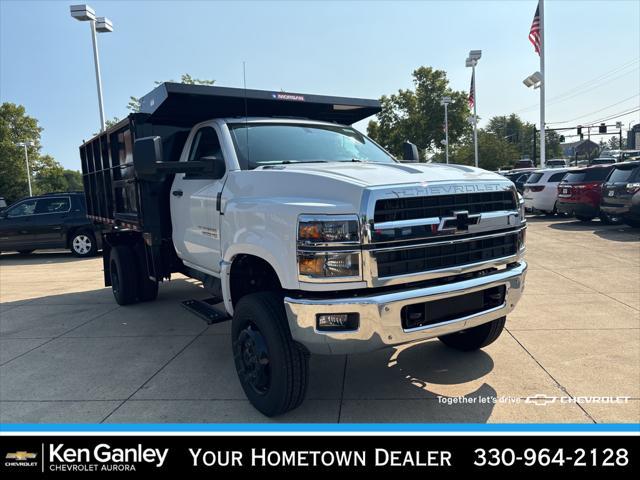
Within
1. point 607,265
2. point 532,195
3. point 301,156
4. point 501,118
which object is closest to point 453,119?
point 532,195

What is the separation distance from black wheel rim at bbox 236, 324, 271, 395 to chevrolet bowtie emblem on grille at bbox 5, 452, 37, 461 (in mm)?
1358

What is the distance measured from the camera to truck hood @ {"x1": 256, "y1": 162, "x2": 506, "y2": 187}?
10.2 feet

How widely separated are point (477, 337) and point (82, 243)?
11.6 metres

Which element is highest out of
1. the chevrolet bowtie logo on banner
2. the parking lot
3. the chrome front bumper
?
the chrome front bumper

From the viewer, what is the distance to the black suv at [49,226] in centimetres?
1302

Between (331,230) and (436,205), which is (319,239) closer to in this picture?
(331,230)

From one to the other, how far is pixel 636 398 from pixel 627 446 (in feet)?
3.76

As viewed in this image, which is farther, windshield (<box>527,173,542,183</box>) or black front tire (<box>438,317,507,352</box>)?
windshield (<box>527,173,542,183</box>)

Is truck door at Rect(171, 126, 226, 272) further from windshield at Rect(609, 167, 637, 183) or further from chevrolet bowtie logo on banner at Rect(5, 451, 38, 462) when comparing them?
windshield at Rect(609, 167, 637, 183)

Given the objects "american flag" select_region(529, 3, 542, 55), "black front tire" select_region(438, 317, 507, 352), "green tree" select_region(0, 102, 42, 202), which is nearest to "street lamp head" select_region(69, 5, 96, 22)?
"black front tire" select_region(438, 317, 507, 352)

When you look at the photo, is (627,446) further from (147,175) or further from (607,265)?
(607,265)

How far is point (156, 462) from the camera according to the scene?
8.61 ft

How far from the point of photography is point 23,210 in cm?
1327

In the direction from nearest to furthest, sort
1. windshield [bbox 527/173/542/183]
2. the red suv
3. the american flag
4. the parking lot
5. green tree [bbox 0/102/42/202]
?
the parking lot, the red suv, windshield [bbox 527/173/542/183], the american flag, green tree [bbox 0/102/42/202]
